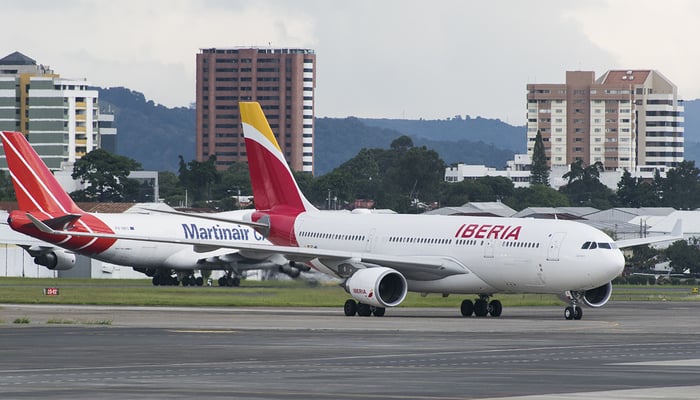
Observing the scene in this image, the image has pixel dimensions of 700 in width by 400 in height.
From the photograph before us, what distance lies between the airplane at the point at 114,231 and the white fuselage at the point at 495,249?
20.1 m

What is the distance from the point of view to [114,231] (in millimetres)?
92188

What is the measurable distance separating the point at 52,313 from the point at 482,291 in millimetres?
16671

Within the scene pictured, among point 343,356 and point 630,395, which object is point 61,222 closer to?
point 343,356

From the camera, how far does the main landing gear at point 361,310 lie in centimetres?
5778

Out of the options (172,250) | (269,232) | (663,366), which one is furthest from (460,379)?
(172,250)

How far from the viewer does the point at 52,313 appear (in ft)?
192

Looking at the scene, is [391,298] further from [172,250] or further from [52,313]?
[172,250]

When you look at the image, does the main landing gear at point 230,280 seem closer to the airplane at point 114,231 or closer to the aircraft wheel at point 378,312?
the airplane at point 114,231

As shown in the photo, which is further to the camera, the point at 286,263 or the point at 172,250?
the point at 172,250

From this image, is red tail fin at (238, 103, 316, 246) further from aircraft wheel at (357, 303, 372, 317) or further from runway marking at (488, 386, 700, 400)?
runway marking at (488, 386, 700, 400)

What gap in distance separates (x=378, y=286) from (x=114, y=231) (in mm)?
39151

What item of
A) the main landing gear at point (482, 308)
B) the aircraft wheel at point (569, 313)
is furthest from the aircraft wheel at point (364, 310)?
the aircraft wheel at point (569, 313)

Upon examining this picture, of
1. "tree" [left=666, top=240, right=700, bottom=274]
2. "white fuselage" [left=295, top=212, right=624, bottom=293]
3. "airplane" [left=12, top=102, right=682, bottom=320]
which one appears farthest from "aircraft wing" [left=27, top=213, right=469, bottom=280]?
"tree" [left=666, top=240, right=700, bottom=274]

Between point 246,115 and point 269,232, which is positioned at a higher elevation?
point 246,115
